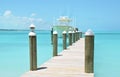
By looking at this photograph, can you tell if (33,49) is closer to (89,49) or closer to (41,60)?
(89,49)

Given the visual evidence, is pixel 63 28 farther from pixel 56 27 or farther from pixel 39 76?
pixel 39 76

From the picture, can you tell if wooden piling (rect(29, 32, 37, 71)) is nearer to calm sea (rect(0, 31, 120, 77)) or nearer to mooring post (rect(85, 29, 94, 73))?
mooring post (rect(85, 29, 94, 73))

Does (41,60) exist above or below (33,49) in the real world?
below

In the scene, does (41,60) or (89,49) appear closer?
(89,49)

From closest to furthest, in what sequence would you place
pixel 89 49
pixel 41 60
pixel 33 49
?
pixel 89 49 < pixel 33 49 < pixel 41 60

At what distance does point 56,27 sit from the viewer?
1292 inches

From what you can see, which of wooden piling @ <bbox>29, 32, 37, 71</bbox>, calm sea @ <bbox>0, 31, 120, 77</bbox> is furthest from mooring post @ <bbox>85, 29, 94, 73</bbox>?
calm sea @ <bbox>0, 31, 120, 77</bbox>

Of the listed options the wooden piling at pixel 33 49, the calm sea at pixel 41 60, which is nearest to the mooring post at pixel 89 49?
the wooden piling at pixel 33 49

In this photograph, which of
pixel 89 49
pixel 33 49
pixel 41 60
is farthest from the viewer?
pixel 41 60

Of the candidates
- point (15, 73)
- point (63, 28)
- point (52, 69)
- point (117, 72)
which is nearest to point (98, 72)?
point (117, 72)

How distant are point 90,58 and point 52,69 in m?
1.11

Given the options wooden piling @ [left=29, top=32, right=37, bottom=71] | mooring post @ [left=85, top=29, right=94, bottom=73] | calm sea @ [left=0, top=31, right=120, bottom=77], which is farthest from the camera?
calm sea @ [left=0, top=31, right=120, bottom=77]

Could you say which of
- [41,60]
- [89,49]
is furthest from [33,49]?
[41,60]

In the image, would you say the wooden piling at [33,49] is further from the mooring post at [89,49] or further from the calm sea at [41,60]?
the calm sea at [41,60]
